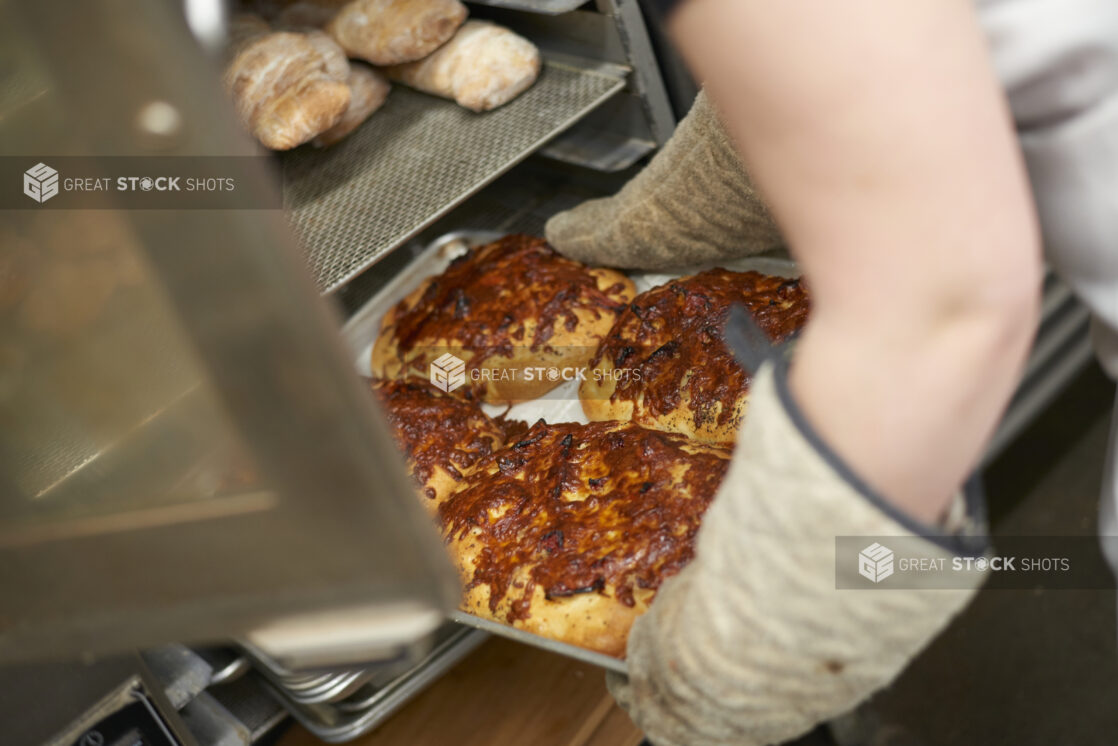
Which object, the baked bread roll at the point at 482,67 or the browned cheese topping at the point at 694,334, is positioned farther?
the baked bread roll at the point at 482,67

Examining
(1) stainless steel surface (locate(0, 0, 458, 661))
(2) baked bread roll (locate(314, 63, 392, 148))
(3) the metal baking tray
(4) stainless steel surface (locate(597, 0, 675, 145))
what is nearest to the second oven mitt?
(1) stainless steel surface (locate(0, 0, 458, 661))

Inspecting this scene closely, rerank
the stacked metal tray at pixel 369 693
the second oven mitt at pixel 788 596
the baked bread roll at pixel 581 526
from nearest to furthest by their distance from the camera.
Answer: the second oven mitt at pixel 788 596 → the baked bread roll at pixel 581 526 → the stacked metal tray at pixel 369 693

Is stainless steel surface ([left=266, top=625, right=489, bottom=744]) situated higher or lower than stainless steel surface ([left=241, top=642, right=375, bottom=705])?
lower

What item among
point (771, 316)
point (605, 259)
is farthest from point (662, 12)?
point (605, 259)

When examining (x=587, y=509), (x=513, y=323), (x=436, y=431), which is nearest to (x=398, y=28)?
(x=513, y=323)

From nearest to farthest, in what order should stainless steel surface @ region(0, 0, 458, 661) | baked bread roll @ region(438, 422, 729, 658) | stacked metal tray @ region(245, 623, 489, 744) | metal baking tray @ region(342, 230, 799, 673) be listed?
stainless steel surface @ region(0, 0, 458, 661)
baked bread roll @ region(438, 422, 729, 658)
stacked metal tray @ region(245, 623, 489, 744)
metal baking tray @ region(342, 230, 799, 673)

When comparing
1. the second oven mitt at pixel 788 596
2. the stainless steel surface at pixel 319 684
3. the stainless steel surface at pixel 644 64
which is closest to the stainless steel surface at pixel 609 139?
the stainless steel surface at pixel 644 64

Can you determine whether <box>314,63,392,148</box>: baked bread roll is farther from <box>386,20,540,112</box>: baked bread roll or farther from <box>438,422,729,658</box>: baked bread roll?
<box>438,422,729,658</box>: baked bread roll

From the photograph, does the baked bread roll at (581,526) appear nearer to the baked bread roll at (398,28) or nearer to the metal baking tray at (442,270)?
the metal baking tray at (442,270)
